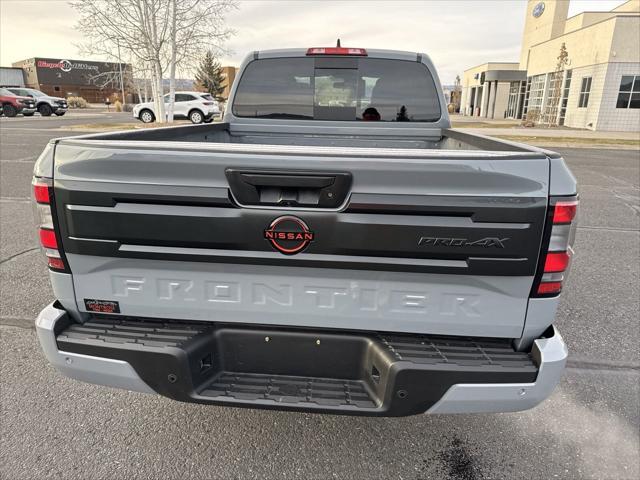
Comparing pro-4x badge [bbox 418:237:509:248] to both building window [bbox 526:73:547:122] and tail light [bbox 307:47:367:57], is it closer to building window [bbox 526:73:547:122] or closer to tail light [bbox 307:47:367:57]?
tail light [bbox 307:47:367:57]

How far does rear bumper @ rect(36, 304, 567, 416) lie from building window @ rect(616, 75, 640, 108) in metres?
29.5

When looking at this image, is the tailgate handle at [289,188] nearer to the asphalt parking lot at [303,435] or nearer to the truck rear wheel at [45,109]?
the asphalt parking lot at [303,435]

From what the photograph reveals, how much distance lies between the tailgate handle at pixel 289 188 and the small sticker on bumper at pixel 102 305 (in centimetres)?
78

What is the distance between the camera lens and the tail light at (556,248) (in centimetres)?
168

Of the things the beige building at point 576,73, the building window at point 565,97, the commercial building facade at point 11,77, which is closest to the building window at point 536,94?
the beige building at point 576,73

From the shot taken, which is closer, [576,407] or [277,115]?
[576,407]

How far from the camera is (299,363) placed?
194cm

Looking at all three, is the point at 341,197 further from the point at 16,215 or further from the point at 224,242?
the point at 16,215

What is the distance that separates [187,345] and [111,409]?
4.28ft

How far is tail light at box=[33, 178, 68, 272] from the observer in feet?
6.05

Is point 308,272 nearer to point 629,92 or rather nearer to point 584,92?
point 629,92

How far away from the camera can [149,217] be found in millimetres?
1776

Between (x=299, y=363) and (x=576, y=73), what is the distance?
32.9 m

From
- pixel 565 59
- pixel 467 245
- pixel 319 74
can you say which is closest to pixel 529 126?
pixel 565 59
